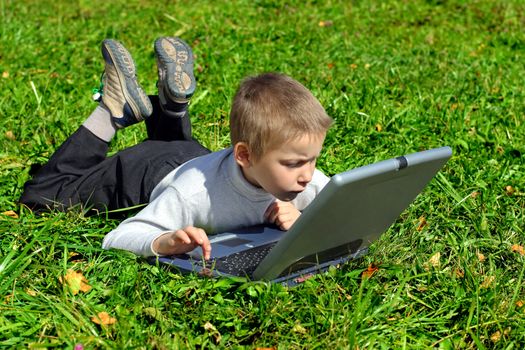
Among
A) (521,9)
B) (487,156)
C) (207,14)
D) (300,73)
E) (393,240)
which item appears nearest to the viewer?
(393,240)

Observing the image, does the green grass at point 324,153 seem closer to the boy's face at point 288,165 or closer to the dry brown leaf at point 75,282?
the dry brown leaf at point 75,282

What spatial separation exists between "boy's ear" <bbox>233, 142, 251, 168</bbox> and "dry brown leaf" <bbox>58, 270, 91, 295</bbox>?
73 centimetres

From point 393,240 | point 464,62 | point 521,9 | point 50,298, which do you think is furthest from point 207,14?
point 50,298

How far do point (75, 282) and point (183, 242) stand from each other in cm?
42

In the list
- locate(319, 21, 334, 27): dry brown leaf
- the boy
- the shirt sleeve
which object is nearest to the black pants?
the boy

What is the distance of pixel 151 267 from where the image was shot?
9.53 feet

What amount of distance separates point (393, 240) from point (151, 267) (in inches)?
42.4

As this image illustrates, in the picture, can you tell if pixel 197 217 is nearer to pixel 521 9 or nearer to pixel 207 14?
pixel 207 14

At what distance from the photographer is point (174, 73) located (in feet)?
11.8

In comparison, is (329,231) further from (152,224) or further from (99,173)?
(99,173)

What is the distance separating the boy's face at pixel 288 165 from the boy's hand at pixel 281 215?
0.26 m

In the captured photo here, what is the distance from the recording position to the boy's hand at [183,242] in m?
2.70

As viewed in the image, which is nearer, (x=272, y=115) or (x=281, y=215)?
(x=272, y=115)

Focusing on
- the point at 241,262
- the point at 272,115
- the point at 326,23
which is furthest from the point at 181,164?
the point at 326,23
